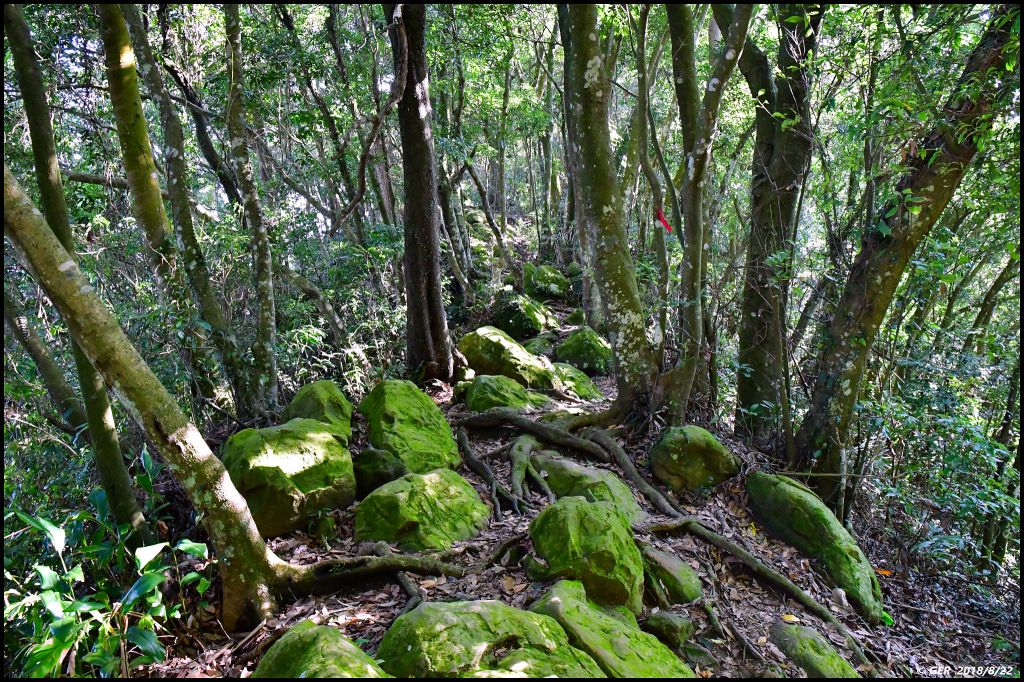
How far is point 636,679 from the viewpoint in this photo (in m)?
3.45

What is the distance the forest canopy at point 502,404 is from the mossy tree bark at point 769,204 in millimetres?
55

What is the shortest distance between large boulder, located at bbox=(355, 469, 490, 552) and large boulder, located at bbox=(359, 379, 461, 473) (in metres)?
0.70

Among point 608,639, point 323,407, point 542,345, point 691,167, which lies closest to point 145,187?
point 323,407

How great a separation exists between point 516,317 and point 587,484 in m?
8.10

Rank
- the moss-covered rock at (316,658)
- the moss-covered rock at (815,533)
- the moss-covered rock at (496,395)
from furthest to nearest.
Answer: the moss-covered rock at (496,395) < the moss-covered rock at (815,533) < the moss-covered rock at (316,658)

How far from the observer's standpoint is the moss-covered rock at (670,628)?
4.46 m

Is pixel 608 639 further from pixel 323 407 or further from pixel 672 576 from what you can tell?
pixel 323 407

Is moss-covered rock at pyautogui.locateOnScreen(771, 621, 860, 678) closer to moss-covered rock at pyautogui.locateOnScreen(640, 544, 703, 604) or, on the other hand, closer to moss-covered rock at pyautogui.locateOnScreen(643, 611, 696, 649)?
moss-covered rock at pyautogui.locateOnScreen(640, 544, 703, 604)

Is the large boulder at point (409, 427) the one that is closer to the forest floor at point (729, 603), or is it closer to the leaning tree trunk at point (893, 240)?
the forest floor at point (729, 603)

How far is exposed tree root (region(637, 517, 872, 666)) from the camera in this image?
17.0 ft

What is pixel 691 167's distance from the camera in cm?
663

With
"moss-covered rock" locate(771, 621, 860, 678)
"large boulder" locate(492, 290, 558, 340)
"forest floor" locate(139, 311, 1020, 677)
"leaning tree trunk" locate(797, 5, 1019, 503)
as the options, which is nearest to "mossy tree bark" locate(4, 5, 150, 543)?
"forest floor" locate(139, 311, 1020, 677)

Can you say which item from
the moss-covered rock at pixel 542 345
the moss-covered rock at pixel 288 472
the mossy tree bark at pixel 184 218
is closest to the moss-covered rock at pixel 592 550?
the moss-covered rock at pixel 288 472

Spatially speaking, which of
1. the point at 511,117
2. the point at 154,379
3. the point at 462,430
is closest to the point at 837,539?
the point at 462,430
